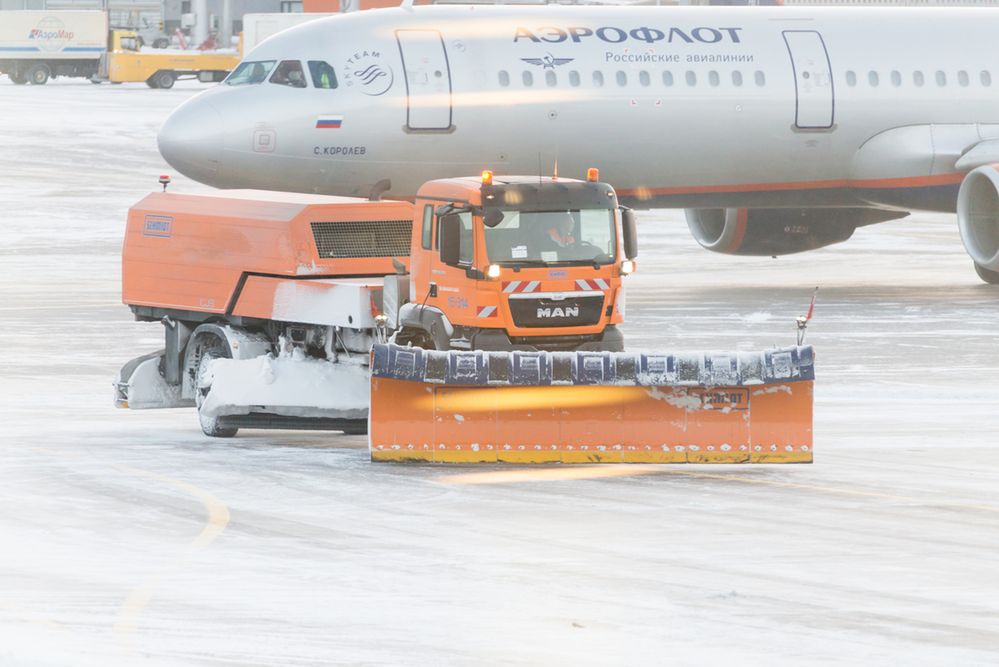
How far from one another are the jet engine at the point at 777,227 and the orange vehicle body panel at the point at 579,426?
17.9 m

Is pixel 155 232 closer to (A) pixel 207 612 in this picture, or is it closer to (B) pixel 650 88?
(A) pixel 207 612

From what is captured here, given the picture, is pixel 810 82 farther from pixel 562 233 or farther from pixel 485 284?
pixel 485 284

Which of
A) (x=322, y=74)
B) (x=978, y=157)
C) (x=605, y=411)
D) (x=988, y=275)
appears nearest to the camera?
(x=605, y=411)

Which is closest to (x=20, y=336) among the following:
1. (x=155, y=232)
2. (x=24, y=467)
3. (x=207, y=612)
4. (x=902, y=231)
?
(x=155, y=232)

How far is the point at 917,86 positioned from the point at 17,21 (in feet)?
261

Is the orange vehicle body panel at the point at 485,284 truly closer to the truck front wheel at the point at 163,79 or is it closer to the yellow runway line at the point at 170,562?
the yellow runway line at the point at 170,562

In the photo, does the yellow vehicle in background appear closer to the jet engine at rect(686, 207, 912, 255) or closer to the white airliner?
the jet engine at rect(686, 207, 912, 255)

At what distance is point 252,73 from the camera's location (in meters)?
33.4

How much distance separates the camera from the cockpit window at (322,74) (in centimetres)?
3266

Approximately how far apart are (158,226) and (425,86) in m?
11.0

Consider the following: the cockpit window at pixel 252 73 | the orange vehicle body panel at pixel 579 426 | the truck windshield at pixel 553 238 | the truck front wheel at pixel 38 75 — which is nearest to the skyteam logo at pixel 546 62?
the cockpit window at pixel 252 73


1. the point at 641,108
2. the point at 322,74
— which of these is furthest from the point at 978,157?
the point at 322,74

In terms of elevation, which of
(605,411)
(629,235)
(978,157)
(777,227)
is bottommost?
(777,227)

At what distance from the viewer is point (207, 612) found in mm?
13211
